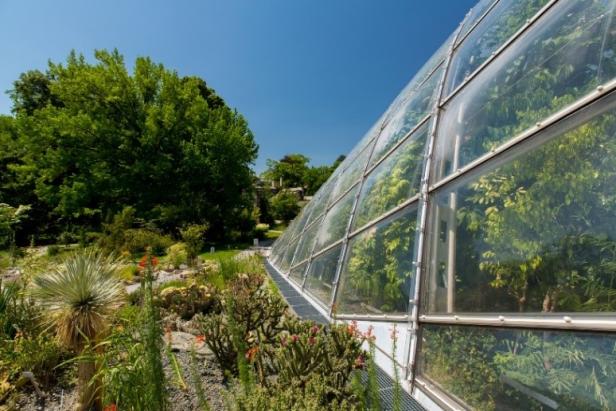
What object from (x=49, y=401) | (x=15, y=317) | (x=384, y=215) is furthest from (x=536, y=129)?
(x=15, y=317)

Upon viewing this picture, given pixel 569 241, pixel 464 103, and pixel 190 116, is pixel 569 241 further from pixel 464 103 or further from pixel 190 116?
pixel 190 116

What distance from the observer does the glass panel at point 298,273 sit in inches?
252

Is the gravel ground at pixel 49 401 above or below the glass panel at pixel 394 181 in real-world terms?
below

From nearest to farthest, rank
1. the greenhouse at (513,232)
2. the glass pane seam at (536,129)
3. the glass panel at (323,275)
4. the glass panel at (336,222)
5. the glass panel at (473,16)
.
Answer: the greenhouse at (513,232) < the glass pane seam at (536,129) < the glass panel at (473,16) < the glass panel at (323,275) < the glass panel at (336,222)

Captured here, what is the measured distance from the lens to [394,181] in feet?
12.4

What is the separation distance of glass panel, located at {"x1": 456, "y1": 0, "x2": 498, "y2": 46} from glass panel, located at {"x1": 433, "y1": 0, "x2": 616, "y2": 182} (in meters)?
1.99

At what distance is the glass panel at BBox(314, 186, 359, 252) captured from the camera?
5043 mm

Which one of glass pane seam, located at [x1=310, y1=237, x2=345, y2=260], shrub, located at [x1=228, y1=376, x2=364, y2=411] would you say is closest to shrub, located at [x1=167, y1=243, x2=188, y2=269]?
glass pane seam, located at [x1=310, y1=237, x2=345, y2=260]

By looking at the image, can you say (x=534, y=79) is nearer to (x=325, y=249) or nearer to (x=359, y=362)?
(x=359, y=362)

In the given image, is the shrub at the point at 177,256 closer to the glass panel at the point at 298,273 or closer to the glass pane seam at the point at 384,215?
the glass panel at the point at 298,273

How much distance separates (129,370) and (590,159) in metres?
3.57

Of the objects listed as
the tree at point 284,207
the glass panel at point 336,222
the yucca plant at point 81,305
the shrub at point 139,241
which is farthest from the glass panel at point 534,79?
the tree at point 284,207

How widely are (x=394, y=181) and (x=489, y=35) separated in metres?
1.97

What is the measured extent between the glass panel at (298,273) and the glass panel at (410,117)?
2761 millimetres
